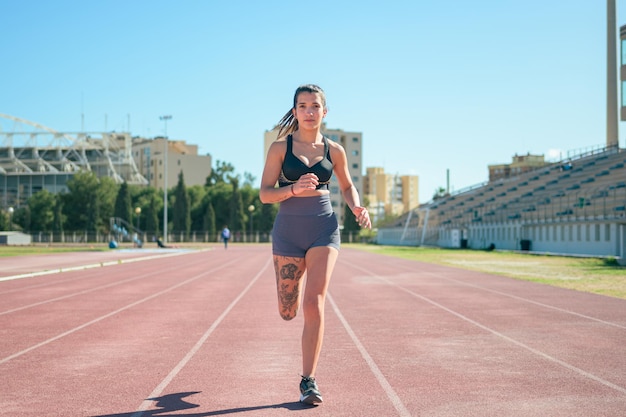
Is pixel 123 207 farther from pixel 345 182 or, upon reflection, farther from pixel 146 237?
pixel 345 182

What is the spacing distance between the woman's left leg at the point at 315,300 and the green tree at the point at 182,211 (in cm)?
9107

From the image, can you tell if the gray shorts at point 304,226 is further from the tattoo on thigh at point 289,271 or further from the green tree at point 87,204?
the green tree at point 87,204

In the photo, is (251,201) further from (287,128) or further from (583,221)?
(287,128)

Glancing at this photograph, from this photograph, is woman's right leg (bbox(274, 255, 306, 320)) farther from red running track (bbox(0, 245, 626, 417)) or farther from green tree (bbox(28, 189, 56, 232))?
green tree (bbox(28, 189, 56, 232))

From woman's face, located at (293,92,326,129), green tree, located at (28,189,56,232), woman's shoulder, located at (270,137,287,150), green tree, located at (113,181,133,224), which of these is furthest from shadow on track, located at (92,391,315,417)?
green tree, located at (28,189,56,232)

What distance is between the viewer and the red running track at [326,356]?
541 cm

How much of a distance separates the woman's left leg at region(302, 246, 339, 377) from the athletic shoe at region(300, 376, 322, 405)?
4 cm

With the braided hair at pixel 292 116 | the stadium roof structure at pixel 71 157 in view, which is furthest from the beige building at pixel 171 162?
the braided hair at pixel 292 116

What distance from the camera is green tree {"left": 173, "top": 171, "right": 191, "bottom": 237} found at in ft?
313

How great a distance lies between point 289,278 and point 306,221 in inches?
18.5

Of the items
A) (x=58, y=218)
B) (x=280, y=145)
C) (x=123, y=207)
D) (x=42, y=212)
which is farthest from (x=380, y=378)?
(x=42, y=212)

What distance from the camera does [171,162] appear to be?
127 metres

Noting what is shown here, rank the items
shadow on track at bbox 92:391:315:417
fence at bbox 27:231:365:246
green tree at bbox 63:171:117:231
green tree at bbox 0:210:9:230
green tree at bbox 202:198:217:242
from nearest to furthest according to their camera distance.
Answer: shadow on track at bbox 92:391:315:417, fence at bbox 27:231:365:246, green tree at bbox 202:198:217:242, green tree at bbox 63:171:117:231, green tree at bbox 0:210:9:230

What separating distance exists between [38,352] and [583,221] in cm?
3600
